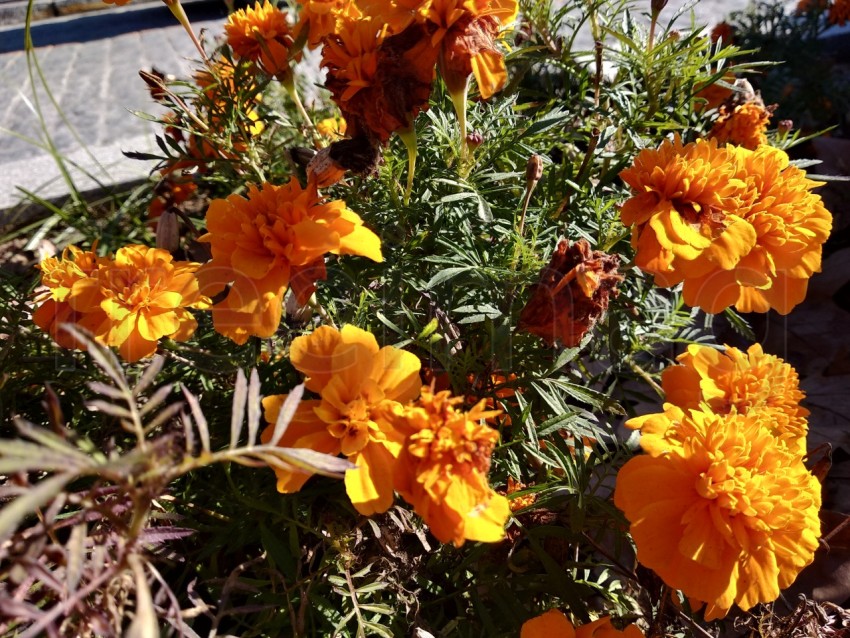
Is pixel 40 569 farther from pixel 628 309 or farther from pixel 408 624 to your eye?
pixel 628 309

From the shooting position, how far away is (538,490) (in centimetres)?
101

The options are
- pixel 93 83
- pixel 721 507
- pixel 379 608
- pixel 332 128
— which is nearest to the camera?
pixel 721 507

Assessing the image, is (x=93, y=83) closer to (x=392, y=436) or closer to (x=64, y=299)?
(x=64, y=299)

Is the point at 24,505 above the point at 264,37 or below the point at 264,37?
below

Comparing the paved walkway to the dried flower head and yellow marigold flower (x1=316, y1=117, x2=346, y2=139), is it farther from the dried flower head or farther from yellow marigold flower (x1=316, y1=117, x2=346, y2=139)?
the dried flower head

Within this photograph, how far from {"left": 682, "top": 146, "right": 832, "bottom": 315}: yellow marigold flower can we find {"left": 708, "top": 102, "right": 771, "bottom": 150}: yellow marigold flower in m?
0.35

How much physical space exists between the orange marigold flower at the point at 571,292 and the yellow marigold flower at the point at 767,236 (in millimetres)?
157

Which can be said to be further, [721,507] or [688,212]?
[688,212]

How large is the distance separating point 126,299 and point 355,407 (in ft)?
1.34

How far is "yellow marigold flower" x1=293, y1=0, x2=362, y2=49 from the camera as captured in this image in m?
1.02

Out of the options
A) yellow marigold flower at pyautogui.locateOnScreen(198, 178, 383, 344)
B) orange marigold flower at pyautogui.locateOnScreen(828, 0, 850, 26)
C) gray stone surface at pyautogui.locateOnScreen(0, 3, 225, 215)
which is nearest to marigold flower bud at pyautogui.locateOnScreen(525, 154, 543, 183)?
yellow marigold flower at pyautogui.locateOnScreen(198, 178, 383, 344)

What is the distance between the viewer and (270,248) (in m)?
0.83

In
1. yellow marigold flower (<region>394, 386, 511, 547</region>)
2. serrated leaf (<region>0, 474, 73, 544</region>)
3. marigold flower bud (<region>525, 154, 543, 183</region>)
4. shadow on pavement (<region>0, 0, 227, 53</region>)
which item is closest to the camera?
serrated leaf (<region>0, 474, 73, 544</region>)

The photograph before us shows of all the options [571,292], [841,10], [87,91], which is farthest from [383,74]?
[87,91]
